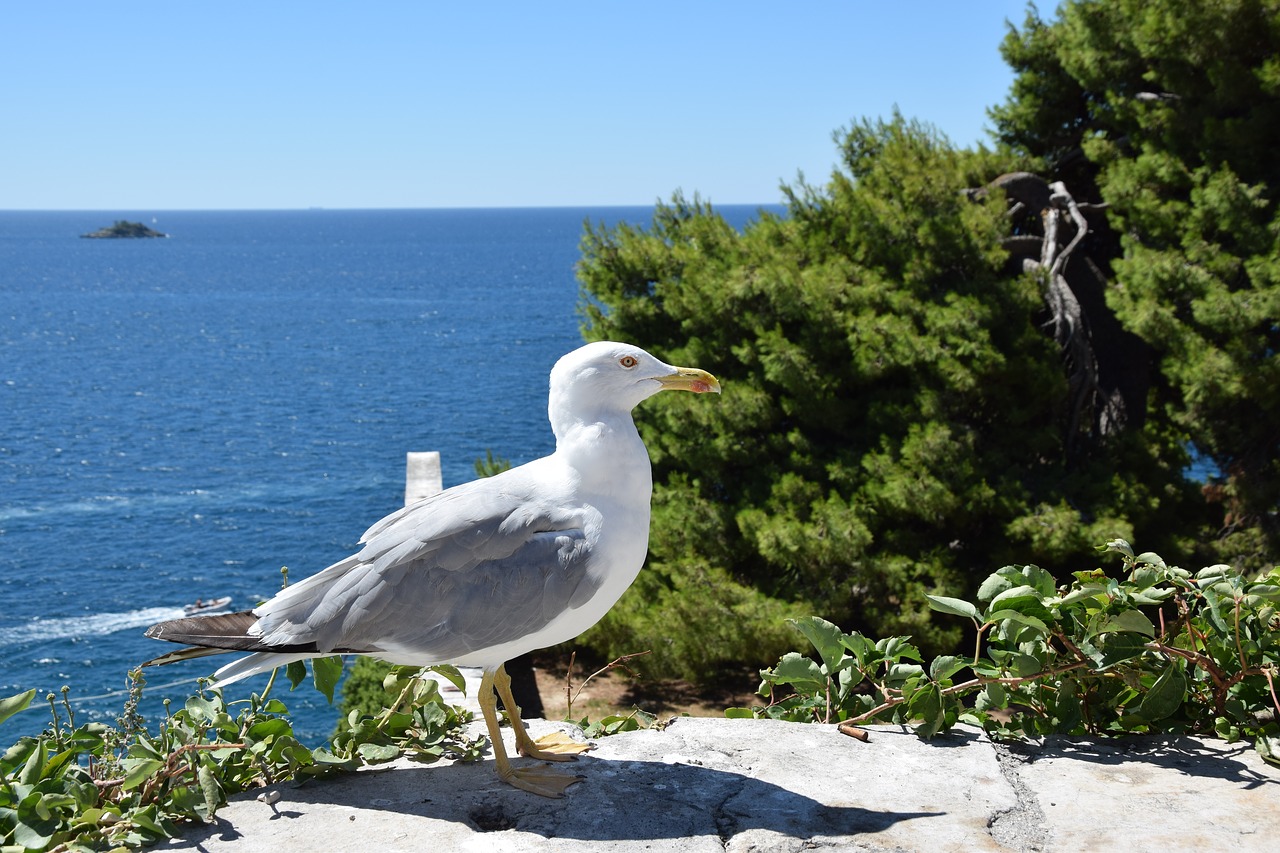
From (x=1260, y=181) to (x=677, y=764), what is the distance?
11.0 m

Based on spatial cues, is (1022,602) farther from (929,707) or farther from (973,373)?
(973,373)

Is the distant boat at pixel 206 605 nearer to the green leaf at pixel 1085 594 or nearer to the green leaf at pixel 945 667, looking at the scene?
the green leaf at pixel 945 667

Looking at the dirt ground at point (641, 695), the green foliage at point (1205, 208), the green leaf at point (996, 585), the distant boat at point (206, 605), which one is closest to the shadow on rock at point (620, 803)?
the green leaf at point (996, 585)

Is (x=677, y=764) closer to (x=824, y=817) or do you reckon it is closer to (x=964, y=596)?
(x=824, y=817)

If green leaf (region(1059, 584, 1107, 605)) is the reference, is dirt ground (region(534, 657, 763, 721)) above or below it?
below

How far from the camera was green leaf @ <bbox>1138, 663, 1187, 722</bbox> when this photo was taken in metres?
3.25

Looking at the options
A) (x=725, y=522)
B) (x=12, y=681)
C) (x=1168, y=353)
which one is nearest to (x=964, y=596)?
(x=725, y=522)

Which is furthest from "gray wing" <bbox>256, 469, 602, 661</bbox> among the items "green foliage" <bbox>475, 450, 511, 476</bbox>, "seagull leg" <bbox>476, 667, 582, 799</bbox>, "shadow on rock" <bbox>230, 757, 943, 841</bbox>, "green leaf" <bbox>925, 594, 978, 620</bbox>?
"green foliage" <bbox>475, 450, 511, 476</bbox>

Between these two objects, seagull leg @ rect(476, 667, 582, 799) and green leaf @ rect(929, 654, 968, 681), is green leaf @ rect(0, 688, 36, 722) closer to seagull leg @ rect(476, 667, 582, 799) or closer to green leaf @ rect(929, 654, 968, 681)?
seagull leg @ rect(476, 667, 582, 799)

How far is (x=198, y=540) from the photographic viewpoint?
3008 cm

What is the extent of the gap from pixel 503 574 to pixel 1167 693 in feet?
6.75

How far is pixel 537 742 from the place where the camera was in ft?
12.1

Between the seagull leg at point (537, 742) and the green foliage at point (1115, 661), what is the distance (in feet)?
2.96

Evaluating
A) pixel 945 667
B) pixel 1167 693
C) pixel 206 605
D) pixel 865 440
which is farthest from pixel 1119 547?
pixel 206 605
